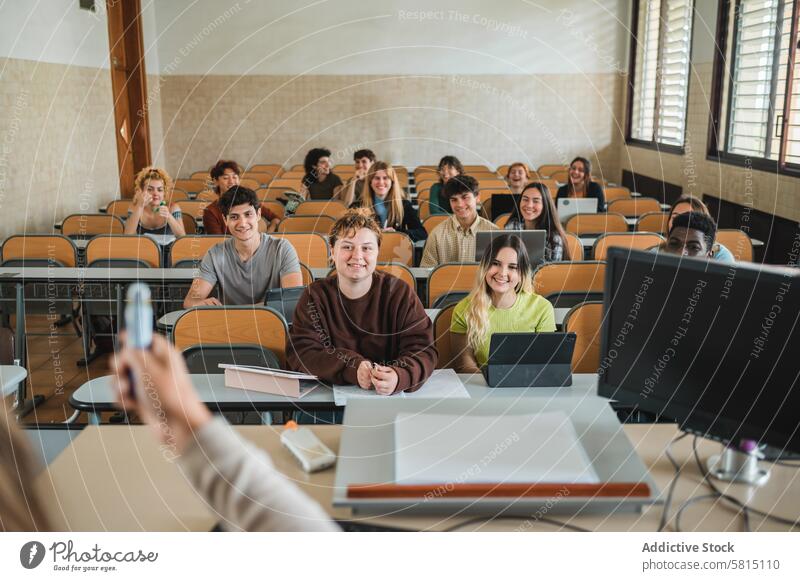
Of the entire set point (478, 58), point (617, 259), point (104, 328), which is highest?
point (478, 58)

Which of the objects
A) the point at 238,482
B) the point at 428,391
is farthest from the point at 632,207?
the point at 238,482

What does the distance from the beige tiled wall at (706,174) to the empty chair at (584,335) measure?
4369mm

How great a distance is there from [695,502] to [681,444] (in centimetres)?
26

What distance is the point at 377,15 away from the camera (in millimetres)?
11391

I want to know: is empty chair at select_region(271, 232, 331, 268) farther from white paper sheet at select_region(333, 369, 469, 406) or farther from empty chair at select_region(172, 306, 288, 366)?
white paper sheet at select_region(333, 369, 469, 406)

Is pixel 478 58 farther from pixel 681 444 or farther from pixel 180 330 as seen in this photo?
pixel 681 444

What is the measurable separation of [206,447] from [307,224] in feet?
17.2

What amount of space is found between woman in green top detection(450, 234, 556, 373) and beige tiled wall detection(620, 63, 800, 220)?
15.1 ft

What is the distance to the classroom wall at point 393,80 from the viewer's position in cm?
1156

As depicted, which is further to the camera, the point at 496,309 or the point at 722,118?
the point at 722,118

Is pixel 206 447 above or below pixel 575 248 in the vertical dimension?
above

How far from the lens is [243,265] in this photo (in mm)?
4062

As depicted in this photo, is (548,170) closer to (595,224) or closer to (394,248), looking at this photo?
(595,224)
